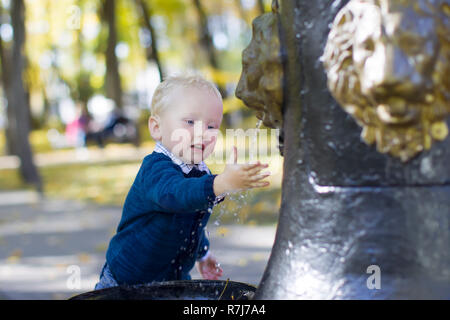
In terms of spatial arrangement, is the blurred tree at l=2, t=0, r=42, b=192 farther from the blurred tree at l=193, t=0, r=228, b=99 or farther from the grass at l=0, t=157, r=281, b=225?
the blurred tree at l=193, t=0, r=228, b=99

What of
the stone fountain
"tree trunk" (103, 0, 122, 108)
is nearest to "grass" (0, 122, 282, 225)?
"tree trunk" (103, 0, 122, 108)

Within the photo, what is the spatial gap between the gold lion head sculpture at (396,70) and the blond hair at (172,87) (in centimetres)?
75

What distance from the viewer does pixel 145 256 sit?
6.51 feet

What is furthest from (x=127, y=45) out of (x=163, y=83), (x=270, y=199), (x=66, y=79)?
(x=163, y=83)

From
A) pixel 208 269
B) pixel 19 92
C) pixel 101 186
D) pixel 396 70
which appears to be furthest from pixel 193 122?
pixel 19 92

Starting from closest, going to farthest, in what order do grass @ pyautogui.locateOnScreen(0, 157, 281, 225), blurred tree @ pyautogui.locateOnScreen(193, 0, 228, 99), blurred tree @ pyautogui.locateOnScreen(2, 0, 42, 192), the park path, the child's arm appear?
the child's arm
the park path
grass @ pyautogui.locateOnScreen(0, 157, 281, 225)
blurred tree @ pyautogui.locateOnScreen(2, 0, 42, 192)
blurred tree @ pyautogui.locateOnScreen(193, 0, 228, 99)

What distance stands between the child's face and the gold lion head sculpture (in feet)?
2.28

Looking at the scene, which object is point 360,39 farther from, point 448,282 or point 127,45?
point 127,45

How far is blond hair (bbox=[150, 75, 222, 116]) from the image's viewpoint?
1987 mm

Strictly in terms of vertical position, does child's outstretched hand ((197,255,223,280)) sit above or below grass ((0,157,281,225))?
above

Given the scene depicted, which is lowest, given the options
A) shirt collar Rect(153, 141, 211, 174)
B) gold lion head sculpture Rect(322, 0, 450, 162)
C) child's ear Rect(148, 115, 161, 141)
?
shirt collar Rect(153, 141, 211, 174)

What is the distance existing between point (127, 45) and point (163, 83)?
29707 millimetres

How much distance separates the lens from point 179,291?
1906 millimetres

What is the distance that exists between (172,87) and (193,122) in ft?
0.49
